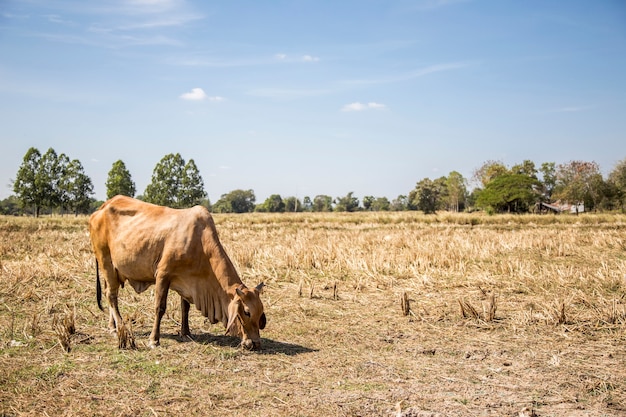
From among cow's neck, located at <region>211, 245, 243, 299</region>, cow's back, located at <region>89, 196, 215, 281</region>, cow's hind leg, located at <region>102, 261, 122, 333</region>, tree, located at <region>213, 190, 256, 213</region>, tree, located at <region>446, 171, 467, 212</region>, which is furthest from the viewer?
tree, located at <region>213, 190, 256, 213</region>

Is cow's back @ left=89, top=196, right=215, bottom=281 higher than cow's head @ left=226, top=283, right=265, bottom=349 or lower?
higher

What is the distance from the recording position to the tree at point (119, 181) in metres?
65.7

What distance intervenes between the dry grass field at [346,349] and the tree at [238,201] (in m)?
112

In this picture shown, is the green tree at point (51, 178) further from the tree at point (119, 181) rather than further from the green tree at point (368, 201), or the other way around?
the green tree at point (368, 201)

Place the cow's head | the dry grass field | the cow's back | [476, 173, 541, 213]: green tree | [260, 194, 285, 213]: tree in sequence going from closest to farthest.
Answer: the dry grass field
the cow's head
the cow's back
[476, 173, 541, 213]: green tree
[260, 194, 285, 213]: tree

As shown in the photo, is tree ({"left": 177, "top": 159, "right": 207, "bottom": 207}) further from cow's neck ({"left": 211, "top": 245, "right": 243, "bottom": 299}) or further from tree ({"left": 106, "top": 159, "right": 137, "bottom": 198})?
cow's neck ({"left": 211, "top": 245, "right": 243, "bottom": 299})

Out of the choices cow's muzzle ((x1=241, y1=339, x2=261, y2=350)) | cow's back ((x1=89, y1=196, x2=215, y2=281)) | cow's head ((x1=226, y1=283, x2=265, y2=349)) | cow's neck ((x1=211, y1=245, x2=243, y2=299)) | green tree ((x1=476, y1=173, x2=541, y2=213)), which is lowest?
cow's muzzle ((x1=241, y1=339, x2=261, y2=350))

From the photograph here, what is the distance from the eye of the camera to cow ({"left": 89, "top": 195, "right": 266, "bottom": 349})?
266 inches

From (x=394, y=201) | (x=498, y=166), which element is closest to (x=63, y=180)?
(x=498, y=166)

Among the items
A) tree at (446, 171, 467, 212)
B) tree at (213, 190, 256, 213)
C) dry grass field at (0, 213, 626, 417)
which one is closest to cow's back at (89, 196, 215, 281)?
dry grass field at (0, 213, 626, 417)

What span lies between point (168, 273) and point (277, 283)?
4882 mm

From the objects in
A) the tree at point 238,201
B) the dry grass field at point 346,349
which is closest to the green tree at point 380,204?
the tree at point 238,201

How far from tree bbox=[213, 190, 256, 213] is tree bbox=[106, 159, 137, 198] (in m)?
53.0

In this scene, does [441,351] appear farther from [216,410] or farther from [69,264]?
[69,264]
